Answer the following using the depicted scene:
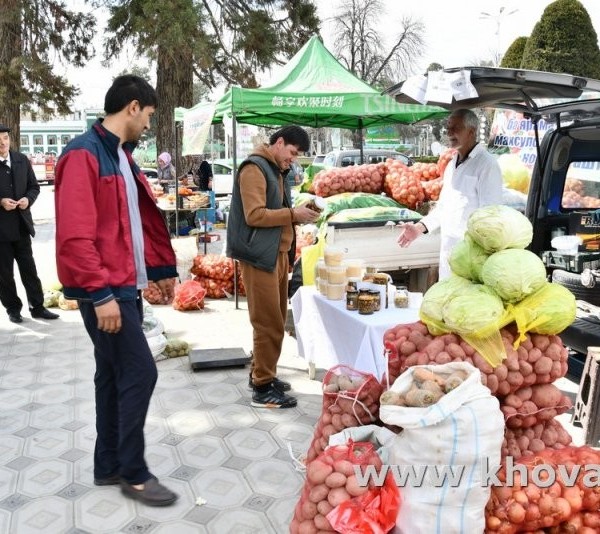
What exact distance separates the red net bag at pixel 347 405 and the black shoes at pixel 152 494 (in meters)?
0.89

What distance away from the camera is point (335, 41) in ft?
115

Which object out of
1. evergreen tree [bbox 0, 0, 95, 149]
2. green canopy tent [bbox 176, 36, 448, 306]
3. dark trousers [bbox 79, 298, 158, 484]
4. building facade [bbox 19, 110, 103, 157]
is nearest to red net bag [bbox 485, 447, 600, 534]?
dark trousers [bbox 79, 298, 158, 484]

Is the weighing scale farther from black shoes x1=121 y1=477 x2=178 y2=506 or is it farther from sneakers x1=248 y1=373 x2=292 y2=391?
black shoes x1=121 y1=477 x2=178 y2=506

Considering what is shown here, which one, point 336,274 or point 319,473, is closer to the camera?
point 319,473

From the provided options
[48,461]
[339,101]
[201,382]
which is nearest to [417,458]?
[48,461]

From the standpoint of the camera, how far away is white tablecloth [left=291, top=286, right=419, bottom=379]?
11.0 ft

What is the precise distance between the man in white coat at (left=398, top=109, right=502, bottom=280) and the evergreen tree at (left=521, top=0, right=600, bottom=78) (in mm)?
14147

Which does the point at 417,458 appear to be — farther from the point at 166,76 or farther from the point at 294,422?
the point at 166,76

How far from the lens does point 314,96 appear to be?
6.68 metres

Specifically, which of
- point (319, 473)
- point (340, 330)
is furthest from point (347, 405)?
point (340, 330)

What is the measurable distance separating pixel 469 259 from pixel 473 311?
1.31 ft

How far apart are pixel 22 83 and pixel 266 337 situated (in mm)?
12283

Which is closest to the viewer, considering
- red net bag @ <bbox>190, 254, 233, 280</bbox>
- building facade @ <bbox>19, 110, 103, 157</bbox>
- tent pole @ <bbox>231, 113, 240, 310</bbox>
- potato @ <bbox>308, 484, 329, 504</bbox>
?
potato @ <bbox>308, 484, 329, 504</bbox>

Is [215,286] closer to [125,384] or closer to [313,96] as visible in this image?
[313,96]
